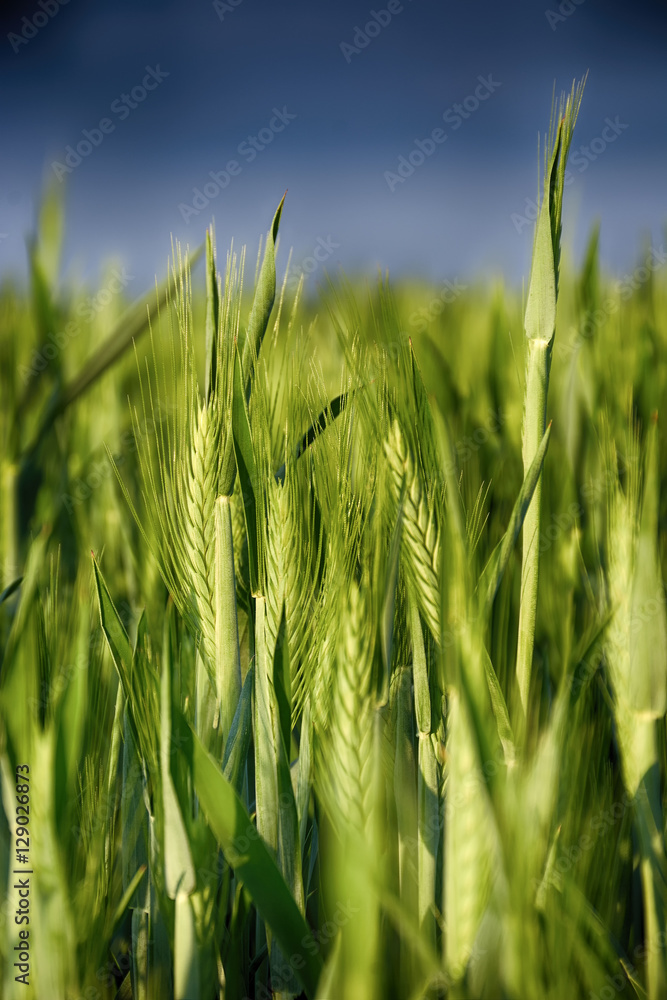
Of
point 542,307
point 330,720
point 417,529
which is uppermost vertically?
point 542,307

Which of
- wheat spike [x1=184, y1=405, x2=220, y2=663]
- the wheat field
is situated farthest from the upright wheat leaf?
wheat spike [x1=184, y1=405, x2=220, y2=663]

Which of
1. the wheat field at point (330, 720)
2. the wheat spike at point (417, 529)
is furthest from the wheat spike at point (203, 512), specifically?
the wheat spike at point (417, 529)

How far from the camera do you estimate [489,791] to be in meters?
0.29

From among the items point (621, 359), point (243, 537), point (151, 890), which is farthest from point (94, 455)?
point (621, 359)

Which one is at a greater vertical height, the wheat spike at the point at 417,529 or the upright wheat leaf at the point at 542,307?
the upright wheat leaf at the point at 542,307

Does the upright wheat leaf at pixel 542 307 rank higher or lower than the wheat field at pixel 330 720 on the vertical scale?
higher

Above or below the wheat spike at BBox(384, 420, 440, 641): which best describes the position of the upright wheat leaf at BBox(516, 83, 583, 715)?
above

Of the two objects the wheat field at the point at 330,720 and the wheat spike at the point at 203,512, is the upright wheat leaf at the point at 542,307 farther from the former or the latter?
the wheat spike at the point at 203,512

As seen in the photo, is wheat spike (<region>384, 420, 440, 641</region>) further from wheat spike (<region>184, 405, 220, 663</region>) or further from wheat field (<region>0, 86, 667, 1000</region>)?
wheat spike (<region>184, 405, 220, 663</region>)

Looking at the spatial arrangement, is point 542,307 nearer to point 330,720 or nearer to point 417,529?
point 417,529

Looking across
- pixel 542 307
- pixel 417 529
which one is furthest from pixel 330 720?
pixel 542 307

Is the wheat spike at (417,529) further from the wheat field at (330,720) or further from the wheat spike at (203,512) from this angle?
the wheat spike at (203,512)

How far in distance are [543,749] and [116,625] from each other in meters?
0.23

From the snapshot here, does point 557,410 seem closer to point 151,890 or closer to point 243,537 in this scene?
point 243,537
